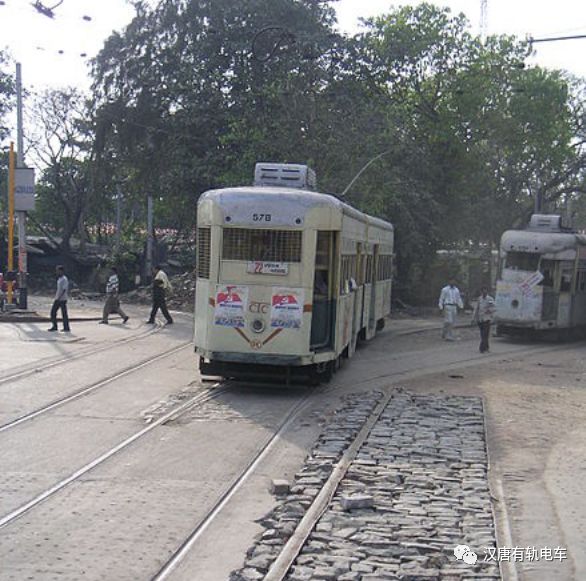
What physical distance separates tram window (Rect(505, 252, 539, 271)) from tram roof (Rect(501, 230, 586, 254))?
0.15 metres

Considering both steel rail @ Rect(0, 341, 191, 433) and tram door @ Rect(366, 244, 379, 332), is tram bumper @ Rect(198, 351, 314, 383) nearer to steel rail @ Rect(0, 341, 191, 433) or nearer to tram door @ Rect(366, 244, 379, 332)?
steel rail @ Rect(0, 341, 191, 433)

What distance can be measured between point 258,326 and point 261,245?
4.05ft

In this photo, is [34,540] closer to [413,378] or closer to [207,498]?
[207,498]

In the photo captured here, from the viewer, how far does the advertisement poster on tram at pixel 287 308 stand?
14.0 m

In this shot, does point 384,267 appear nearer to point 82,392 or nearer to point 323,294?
point 323,294

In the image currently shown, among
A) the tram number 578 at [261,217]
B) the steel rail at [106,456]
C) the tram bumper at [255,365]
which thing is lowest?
the steel rail at [106,456]

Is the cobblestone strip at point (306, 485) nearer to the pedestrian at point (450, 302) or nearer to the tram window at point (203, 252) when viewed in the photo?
the tram window at point (203, 252)

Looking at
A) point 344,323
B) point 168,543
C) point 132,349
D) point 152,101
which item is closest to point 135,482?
point 168,543

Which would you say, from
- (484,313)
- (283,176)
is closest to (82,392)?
(283,176)

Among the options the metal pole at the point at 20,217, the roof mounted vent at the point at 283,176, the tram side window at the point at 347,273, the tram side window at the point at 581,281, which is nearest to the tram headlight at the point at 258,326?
the tram side window at the point at 347,273

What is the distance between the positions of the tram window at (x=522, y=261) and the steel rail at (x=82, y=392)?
10375 millimetres

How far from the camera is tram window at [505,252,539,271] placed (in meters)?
25.3

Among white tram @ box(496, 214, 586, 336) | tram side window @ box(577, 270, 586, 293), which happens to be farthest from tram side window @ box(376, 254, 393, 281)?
tram side window @ box(577, 270, 586, 293)

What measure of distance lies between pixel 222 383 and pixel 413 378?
3986 mm
